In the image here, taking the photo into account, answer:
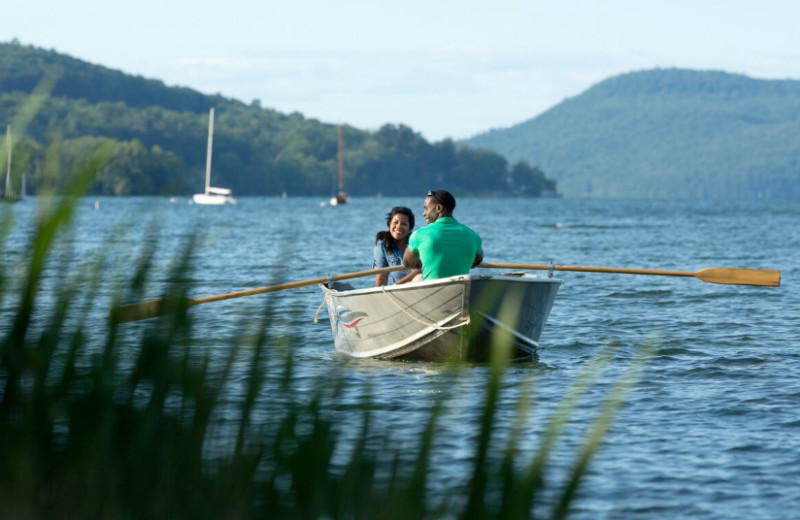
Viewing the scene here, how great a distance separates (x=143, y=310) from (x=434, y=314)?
8.51 metres

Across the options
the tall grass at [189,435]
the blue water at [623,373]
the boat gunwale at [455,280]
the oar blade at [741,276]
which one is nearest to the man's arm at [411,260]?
the boat gunwale at [455,280]

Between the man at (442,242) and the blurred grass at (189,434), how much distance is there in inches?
321

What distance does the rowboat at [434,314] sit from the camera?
11.6 meters

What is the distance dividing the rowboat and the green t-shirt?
27cm

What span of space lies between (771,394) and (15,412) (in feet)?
29.1

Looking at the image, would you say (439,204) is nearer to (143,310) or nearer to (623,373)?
(623,373)

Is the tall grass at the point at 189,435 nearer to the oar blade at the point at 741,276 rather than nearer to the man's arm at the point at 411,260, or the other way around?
the man's arm at the point at 411,260

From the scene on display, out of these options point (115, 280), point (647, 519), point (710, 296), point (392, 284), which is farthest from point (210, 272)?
point (115, 280)

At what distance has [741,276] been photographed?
42.5 feet

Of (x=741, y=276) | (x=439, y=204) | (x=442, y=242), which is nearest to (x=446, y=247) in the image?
(x=442, y=242)

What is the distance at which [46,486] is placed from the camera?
11.2ft

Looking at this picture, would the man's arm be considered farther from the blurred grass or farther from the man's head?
the blurred grass

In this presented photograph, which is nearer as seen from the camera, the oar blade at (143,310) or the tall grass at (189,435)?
the tall grass at (189,435)

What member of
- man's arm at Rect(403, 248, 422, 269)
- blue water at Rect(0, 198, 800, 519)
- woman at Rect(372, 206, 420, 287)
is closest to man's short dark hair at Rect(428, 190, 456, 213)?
man's arm at Rect(403, 248, 422, 269)
